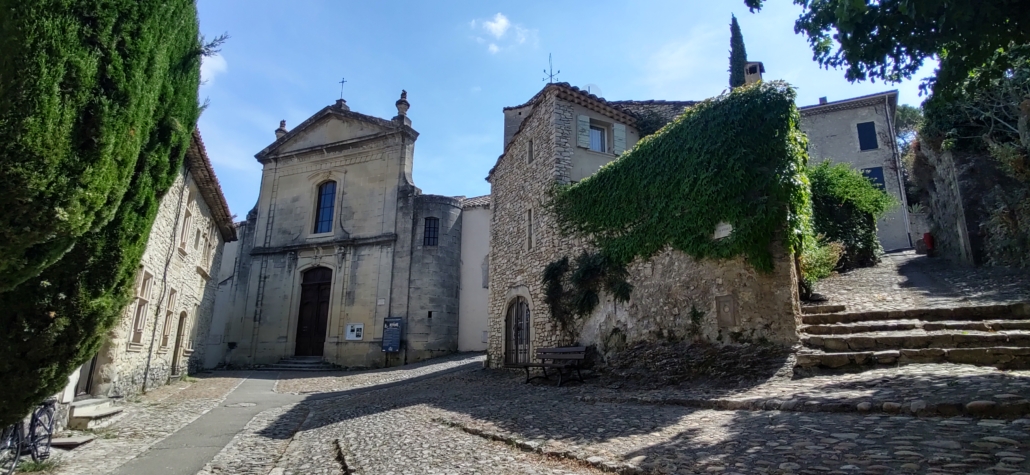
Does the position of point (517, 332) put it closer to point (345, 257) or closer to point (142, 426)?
point (142, 426)

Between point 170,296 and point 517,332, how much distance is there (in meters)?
8.91

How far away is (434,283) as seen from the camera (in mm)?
21547

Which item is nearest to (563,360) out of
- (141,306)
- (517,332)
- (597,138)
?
(517,332)

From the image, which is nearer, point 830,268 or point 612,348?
point 612,348

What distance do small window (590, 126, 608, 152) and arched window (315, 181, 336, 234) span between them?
1396 cm

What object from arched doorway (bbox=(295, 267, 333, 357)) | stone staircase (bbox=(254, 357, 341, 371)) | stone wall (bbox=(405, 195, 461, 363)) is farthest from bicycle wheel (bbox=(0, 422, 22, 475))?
arched doorway (bbox=(295, 267, 333, 357))

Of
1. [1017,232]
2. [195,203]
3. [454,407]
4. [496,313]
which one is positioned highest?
[195,203]

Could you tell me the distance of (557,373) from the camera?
11.9m

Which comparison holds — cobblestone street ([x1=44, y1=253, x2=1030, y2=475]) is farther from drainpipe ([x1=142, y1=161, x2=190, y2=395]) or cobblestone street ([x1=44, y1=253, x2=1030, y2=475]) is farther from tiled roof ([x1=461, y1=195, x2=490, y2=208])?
tiled roof ([x1=461, y1=195, x2=490, y2=208])

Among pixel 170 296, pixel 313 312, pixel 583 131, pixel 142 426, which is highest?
pixel 583 131

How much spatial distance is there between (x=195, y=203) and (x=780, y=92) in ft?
46.5

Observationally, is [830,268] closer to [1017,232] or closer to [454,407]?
[1017,232]

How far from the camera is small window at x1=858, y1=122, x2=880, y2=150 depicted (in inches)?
939

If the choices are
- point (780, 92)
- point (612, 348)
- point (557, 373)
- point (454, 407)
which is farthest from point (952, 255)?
point (454, 407)
